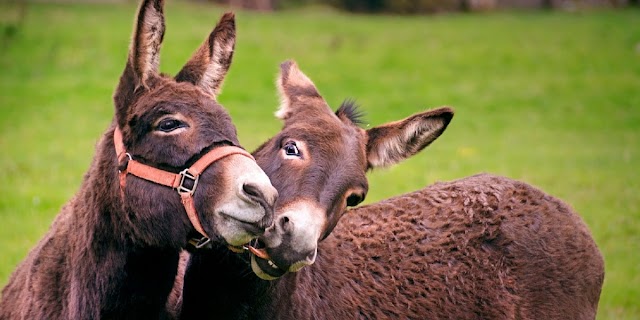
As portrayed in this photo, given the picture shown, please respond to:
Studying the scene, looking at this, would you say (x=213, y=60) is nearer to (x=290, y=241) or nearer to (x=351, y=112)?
(x=351, y=112)

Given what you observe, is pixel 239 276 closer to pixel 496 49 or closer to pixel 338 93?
pixel 338 93

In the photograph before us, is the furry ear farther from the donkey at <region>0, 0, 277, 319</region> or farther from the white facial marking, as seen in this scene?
the white facial marking

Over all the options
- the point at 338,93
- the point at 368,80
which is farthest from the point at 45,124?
the point at 368,80

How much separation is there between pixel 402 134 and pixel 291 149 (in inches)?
34.0

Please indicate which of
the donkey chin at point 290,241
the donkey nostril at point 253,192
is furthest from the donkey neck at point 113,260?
the donkey nostril at point 253,192

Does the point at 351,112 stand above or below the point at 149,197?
below

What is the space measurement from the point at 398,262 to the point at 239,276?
149cm

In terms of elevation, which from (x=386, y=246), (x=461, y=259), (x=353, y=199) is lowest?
(x=461, y=259)

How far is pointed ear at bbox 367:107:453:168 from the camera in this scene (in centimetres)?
594

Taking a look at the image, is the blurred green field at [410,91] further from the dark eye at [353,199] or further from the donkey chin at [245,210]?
the donkey chin at [245,210]

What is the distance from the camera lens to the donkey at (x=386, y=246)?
17.7ft

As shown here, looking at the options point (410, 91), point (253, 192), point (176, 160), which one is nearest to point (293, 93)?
point (176, 160)

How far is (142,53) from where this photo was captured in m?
5.18

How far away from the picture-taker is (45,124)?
61.0 ft
